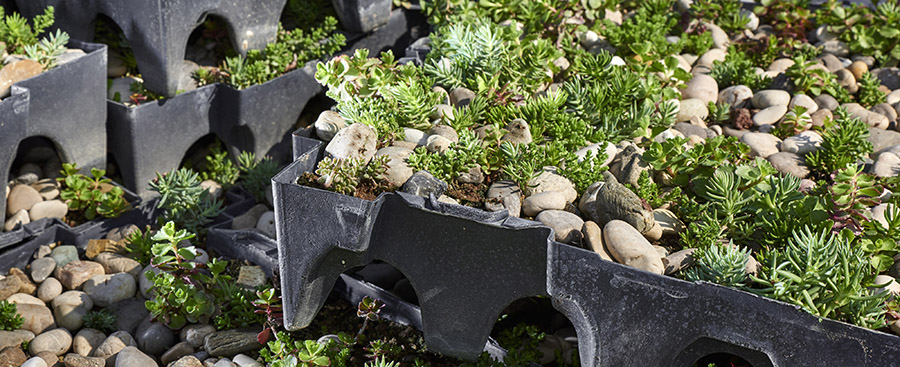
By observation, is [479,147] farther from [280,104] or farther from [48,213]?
[48,213]

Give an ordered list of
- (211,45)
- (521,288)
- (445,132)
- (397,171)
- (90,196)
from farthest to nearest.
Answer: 1. (211,45)
2. (90,196)
3. (445,132)
4. (397,171)
5. (521,288)

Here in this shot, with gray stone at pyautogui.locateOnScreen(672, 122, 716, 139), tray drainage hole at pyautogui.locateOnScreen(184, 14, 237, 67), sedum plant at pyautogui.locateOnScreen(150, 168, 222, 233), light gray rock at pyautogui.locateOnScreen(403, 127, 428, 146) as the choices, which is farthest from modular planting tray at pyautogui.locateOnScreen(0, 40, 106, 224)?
gray stone at pyautogui.locateOnScreen(672, 122, 716, 139)

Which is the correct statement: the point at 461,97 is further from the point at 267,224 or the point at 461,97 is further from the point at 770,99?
the point at 770,99

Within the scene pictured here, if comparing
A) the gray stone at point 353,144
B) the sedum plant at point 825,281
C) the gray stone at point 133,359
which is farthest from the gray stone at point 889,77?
the gray stone at point 133,359

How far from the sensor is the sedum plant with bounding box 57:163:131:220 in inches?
189

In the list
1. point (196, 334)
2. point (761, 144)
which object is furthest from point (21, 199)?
point (761, 144)

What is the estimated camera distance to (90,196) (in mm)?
4871

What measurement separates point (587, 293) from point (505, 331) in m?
0.77

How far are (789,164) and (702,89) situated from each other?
0.88 metres

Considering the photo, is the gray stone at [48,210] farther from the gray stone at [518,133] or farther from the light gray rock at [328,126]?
the gray stone at [518,133]

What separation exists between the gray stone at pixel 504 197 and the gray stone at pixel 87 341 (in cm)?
210

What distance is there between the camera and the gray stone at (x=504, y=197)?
11.1 feet

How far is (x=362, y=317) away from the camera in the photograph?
13.3 feet

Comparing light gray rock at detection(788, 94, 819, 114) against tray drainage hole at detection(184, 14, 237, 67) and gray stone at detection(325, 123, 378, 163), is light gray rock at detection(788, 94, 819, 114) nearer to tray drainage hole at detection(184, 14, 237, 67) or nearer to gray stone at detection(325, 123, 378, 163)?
gray stone at detection(325, 123, 378, 163)
